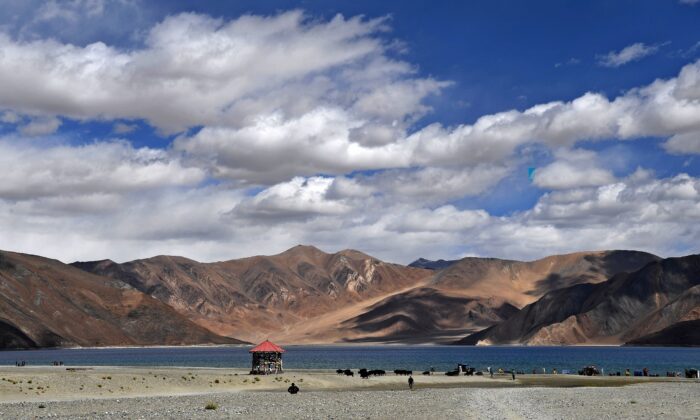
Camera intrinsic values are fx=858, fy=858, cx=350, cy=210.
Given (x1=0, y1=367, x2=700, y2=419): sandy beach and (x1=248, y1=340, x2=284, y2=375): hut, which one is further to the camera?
(x1=248, y1=340, x2=284, y2=375): hut

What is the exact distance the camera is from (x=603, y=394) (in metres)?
65.4

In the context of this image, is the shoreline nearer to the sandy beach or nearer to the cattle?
the sandy beach

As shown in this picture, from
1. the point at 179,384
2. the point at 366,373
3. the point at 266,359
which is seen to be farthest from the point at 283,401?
the point at 266,359

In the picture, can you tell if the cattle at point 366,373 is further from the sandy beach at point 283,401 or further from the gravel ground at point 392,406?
the gravel ground at point 392,406

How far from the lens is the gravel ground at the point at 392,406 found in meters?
45.4

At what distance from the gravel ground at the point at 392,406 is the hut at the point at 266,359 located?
3140 cm

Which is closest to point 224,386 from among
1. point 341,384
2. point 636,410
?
point 341,384

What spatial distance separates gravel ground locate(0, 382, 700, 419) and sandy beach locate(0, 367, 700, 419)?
0.06 metres

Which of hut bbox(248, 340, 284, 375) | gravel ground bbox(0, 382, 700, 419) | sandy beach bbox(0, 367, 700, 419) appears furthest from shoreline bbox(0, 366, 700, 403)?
gravel ground bbox(0, 382, 700, 419)

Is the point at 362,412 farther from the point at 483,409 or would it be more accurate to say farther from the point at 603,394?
the point at 603,394

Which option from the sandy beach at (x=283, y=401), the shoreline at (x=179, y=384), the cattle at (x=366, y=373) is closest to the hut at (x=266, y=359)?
the shoreline at (x=179, y=384)

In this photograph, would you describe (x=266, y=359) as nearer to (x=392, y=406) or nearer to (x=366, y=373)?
(x=366, y=373)

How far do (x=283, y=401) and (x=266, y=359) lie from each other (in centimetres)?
4085

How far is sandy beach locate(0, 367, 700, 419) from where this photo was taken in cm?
4641
